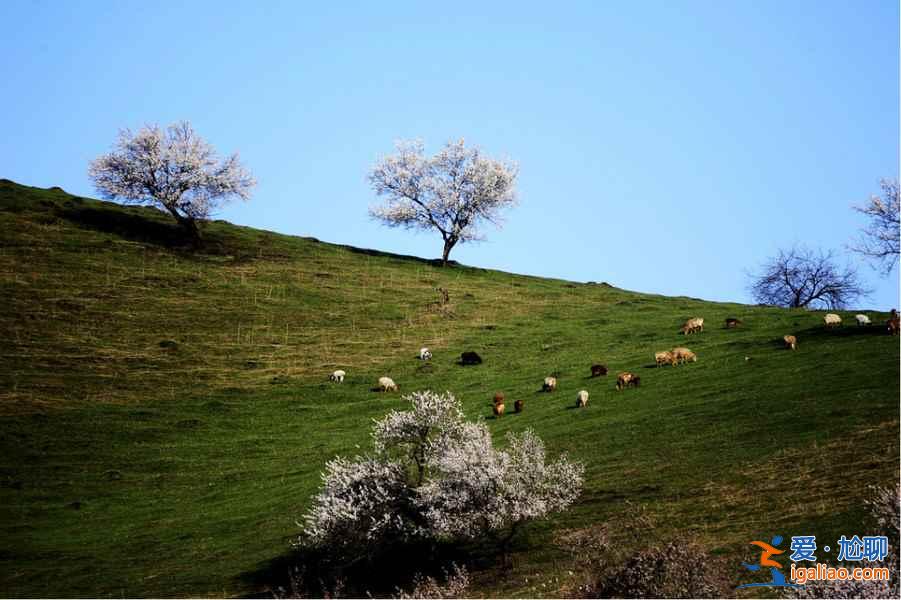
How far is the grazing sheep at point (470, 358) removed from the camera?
67438 millimetres

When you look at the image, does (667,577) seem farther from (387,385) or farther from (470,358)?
(470,358)

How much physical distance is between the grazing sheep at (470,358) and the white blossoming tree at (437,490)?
28.8 m

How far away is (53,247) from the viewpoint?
8619 centimetres

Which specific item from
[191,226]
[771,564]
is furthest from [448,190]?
[771,564]

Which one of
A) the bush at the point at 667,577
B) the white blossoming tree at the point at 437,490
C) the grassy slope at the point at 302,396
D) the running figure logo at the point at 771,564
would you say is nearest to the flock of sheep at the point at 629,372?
the grassy slope at the point at 302,396

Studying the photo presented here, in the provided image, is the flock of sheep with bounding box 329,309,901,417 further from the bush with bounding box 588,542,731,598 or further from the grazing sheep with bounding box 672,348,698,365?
the bush with bounding box 588,542,731,598

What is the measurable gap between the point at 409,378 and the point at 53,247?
4099cm

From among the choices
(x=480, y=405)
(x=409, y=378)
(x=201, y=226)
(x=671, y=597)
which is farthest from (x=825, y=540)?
(x=201, y=226)

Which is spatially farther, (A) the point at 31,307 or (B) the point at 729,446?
(A) the point at 31,307

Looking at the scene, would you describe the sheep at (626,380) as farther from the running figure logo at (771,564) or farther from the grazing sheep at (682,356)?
the running figure logo at (771,564)

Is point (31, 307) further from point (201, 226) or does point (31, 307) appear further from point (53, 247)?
point (201, 226)

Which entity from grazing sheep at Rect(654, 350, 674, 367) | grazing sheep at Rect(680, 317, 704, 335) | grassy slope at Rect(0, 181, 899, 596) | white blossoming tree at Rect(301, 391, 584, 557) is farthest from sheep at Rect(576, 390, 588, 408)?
grazing sheep at Rect(680, 317, 704, 335)

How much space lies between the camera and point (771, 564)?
2769 centimetres

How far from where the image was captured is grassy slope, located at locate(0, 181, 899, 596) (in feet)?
118
